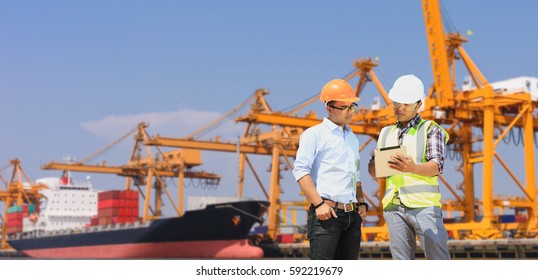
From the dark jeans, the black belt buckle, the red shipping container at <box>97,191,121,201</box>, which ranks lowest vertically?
the dark jeans

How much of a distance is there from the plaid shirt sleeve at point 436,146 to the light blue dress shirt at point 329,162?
481 millimetres

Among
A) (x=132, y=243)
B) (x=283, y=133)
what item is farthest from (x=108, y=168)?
(x=283, y=133)

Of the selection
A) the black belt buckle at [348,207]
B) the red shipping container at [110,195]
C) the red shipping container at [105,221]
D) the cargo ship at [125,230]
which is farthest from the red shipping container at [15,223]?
the black belt buckle at [348,207]

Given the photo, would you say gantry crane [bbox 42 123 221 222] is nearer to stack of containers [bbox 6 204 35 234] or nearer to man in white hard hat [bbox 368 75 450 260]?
stack of containers [bbox 6 204 35 234]

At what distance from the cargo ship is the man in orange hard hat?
33270 millimetres

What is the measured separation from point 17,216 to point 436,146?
188 feet

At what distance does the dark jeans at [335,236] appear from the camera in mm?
4246

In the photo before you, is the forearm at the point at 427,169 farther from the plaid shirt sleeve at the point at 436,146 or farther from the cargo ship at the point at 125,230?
the cargo ship at the point at 125,230

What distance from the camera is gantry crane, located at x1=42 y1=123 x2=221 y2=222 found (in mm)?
49000

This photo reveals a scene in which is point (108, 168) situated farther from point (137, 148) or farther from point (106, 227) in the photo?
point (106, 227)

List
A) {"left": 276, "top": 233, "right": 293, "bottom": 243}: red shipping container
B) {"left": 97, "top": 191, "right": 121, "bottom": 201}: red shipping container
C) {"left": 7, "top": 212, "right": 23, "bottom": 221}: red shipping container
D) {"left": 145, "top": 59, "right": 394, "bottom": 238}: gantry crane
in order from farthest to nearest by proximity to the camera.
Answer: {"left": 7, "top": 212, "right": 23, "bottom": 221}: red shipping container < {"left": 276, "top": 233, "right": 293, "bottom": 243}: red shipping container < {"left": 97, "top": 191, "right": 121, "bottom": 201}: red shipping container < {"left": 145, "top": 59, "right": 394, "bottom": 238}: gantry crane

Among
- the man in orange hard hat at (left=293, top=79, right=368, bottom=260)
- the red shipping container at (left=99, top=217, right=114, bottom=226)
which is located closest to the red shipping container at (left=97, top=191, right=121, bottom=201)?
the red shipping container at (left=99, top=217, right=114, bottom=226)

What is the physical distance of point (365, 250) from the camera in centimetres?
3475
